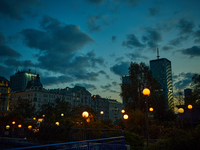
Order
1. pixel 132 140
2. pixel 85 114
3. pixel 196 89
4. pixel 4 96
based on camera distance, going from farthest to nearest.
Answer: pixel 4 96, pixel 196 89, pixel 85 114, pixel 132 140

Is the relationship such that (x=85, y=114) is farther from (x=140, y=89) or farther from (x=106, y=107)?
(x=106, y=107)

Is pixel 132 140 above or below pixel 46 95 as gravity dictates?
below

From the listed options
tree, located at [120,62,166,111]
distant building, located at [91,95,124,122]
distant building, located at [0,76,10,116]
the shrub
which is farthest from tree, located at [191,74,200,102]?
distant building, located at [91,95,124,122]

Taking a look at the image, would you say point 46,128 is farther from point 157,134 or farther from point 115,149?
point 157,134

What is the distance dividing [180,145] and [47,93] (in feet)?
347

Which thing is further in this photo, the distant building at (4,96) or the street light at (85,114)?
the distant building at (4,96)

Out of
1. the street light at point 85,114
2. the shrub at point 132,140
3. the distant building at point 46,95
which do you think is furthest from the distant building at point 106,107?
the shrub at point 132,140

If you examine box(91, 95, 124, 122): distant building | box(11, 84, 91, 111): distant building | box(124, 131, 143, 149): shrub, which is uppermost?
box(11, 84, 91, 111): distant building

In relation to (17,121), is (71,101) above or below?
above

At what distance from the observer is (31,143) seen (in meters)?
20.8

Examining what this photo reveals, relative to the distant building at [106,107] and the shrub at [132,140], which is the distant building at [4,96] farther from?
the shrub at [132,140]

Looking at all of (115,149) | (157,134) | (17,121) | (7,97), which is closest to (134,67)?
(157,134)

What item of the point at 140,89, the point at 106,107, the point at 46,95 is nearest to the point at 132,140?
the point at 140,89

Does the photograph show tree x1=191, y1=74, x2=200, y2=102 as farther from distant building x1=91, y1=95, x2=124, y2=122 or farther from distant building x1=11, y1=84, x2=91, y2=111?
distant building x1=91, y1=95, x2=124, y2=122
